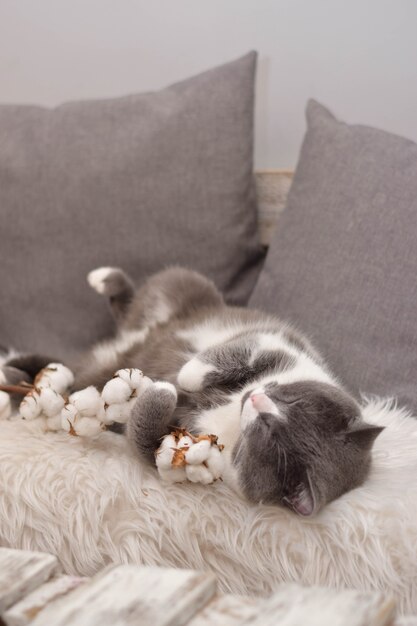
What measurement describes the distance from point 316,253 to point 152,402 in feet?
1.99

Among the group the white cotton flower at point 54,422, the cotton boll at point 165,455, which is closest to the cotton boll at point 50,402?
the white cotton flower at point 54,422

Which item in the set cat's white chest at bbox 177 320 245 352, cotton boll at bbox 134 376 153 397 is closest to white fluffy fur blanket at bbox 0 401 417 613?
cotton boll at bbox 134 376 153 397

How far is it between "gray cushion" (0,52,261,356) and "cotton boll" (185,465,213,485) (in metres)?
Result: 0.78

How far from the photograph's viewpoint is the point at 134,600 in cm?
68

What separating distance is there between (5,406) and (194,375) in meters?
0.37

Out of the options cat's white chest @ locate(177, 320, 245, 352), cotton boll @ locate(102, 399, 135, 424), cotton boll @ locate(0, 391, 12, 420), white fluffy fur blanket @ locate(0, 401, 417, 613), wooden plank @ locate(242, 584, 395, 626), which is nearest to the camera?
wooden plank @ locate(242, 584, 395, 626)

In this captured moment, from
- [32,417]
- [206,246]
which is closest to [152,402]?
[32,417]

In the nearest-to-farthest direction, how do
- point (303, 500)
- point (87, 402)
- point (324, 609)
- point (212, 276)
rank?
point (324, 609) < point (303, 500) < point (87, 402) < point (212, 276)

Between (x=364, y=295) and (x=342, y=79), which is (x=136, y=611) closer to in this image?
(x=364, y=295)

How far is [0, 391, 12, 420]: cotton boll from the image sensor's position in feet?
4.26

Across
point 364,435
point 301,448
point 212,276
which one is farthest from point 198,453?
point 212,276

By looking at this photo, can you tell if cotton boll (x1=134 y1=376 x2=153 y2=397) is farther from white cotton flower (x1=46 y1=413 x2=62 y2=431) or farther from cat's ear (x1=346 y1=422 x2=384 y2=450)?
cat's ear (x1=346 y1=422 x2=384 y2=450)

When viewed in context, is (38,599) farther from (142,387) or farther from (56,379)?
(56,379)

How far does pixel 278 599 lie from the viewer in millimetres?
672
